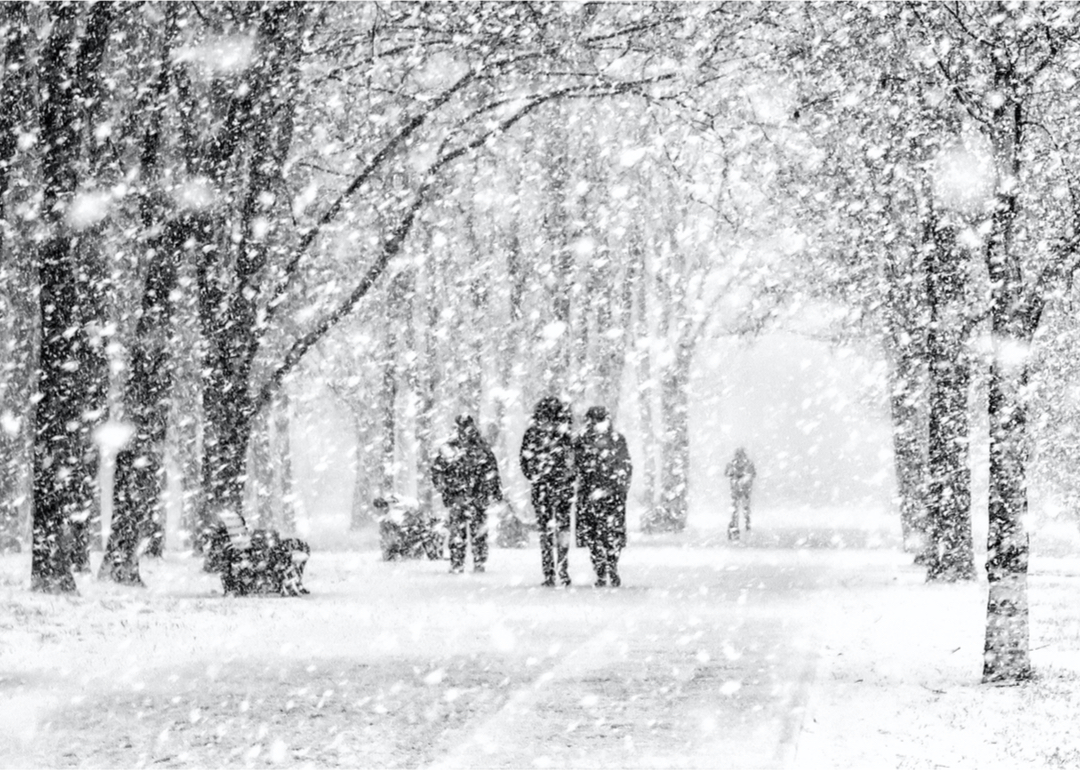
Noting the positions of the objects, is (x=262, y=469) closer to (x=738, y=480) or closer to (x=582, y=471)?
(x=738, y=480)

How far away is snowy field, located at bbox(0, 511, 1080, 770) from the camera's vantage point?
5887 mm

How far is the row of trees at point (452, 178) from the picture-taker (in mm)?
8195

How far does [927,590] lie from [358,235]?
13.3 metres

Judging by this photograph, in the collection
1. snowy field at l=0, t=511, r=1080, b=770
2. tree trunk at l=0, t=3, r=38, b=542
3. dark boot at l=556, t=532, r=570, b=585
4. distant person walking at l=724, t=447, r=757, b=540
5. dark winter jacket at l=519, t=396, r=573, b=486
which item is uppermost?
tree trunk at l=0, t=3, r=38, b=542

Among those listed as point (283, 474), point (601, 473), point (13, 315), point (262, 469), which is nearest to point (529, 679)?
point (601, 473)

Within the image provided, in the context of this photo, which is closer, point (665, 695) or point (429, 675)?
point (665, 695)

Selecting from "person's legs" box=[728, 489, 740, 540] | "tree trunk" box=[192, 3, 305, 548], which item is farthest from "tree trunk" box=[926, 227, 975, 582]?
"person's legs" box=[728, 489, 740, 540]

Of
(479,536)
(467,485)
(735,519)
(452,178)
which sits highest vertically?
(452,178)

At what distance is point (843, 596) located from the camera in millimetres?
13195

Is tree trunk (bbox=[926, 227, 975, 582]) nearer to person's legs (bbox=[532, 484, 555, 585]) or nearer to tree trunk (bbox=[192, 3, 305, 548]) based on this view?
person's legs (bbox=[532, 484, 555, 585])

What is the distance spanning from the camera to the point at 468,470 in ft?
52.6

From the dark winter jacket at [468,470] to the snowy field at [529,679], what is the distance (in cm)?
201

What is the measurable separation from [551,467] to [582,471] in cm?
33

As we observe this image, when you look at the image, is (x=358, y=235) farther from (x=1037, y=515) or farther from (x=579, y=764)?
(x=579, y=764)
